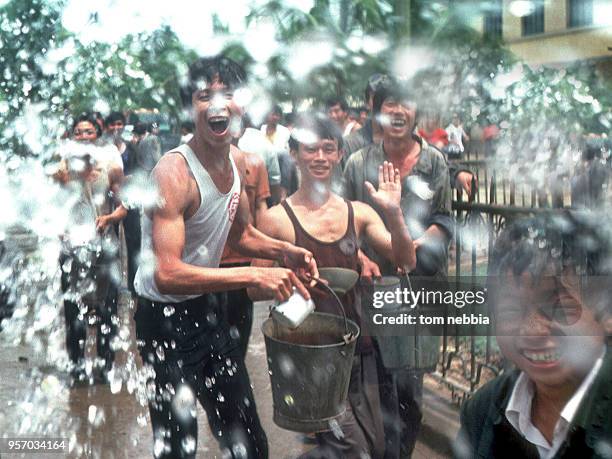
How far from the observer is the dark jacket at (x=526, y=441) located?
211cm

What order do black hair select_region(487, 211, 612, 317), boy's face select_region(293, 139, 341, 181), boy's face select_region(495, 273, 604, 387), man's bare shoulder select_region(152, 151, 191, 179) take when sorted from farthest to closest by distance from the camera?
boy's face select_region(293, 139, 341, 181), man's bare shoulder select_region(152, 151, 191, 179), black hair select_region(487, 211, 612, 317), boy's face select_region(495, 273, 604, 387)

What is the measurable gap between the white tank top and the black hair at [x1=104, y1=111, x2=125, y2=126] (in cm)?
21

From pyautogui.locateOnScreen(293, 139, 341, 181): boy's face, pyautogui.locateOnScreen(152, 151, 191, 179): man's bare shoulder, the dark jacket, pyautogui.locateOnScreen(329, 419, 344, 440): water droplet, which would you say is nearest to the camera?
the dark jacket

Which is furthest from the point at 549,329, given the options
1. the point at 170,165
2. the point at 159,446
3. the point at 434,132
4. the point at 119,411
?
the point at 119,411

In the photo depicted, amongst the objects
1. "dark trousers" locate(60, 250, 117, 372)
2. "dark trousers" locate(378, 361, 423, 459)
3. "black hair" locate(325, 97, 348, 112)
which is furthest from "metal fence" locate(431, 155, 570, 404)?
"dark trousers" locate(60, 250, 117, 372)

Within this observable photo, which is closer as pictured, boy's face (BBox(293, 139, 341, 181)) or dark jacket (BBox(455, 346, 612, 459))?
dark jacket (BBox(455, 346, 612, 459))

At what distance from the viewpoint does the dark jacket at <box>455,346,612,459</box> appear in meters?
2.11

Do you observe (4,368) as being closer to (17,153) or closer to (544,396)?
(17,153)

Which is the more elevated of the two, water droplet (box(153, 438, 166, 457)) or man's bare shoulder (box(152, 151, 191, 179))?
man's bare shoulder (box(152, 151, 191, 179))

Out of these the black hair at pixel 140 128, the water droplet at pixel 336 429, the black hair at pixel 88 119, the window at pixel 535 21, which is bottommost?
the water droplet at pixel 336 429

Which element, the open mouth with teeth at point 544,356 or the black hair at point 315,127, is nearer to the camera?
the open mouth with teeth at point 544,356

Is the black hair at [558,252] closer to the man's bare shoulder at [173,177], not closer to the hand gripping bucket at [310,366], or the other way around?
the hand gripping bucket at [310,366]

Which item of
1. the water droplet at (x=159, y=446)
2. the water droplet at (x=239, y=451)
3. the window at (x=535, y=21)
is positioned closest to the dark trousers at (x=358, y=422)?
the water droplet at (x=239, y=451)

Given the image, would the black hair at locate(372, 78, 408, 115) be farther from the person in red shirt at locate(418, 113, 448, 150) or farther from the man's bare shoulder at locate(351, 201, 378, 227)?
the man's bare shoulder at locate(351, 201, 378, 227)
